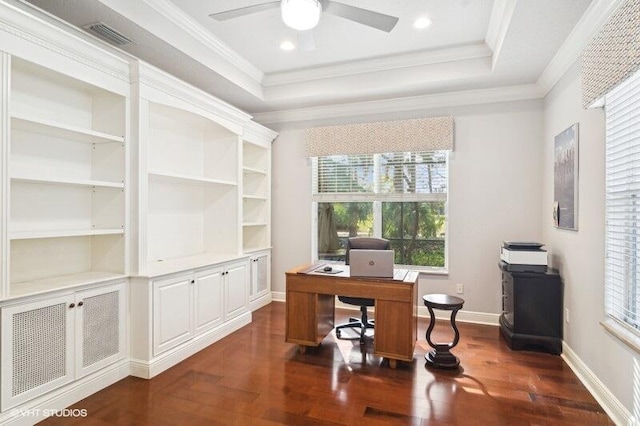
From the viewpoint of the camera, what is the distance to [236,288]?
3.83 metres

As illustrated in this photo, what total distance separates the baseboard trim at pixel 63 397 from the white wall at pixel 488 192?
131 inches

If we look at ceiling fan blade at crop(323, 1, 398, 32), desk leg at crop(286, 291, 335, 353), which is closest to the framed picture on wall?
ceiling fan blade at crop(323, 1, 398, 32)

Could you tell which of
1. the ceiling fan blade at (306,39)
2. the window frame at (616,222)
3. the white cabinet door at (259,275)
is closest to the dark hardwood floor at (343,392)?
the window frame at (616,222)

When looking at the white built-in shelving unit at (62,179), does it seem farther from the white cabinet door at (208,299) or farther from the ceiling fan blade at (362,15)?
the ceiling fan blade at (362,15)

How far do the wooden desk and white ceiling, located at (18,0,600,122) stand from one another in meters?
2.20

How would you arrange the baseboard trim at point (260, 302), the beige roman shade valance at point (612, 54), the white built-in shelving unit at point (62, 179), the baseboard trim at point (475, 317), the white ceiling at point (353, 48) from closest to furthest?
1. the beige roman shade valance at point (612, 54)
2. the white built-in shelving unit at point (62, 179)
3. the white ceiling at point (353, 48)
4. the baseboard trim at point (475, 317)
5. the baseboard trim at point (260, 302)

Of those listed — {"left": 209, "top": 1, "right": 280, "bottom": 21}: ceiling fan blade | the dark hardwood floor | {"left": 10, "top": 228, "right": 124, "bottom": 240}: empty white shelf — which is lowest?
the dark hardwood floor

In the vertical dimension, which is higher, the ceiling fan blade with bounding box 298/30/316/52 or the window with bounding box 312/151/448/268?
the ceiling fan blade with bounding box 298/30/316/52

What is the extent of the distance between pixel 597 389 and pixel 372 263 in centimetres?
179

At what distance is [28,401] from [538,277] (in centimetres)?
401

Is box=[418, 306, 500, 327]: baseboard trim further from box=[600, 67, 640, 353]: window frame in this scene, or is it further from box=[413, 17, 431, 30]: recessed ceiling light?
box=[413, 17, 431, 30]: recessed ceiling light

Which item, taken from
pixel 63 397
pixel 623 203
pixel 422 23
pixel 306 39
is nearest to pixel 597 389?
pixel 623 203

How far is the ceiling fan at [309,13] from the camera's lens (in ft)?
7.02

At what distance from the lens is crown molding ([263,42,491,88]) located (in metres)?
3.55
